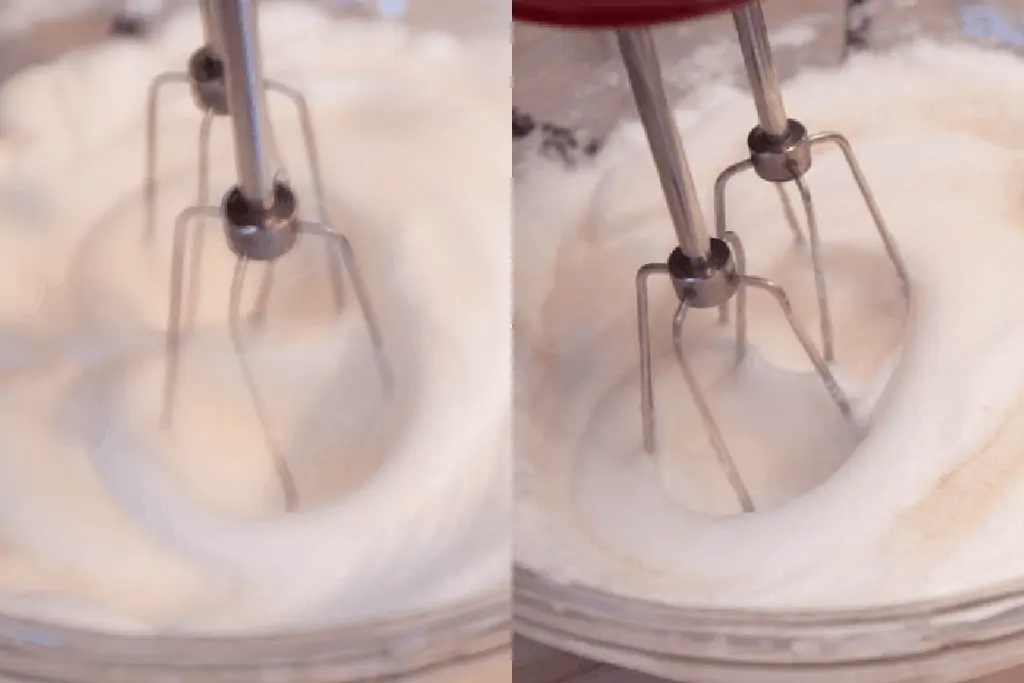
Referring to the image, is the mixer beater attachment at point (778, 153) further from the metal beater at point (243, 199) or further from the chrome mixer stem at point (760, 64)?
the metal beater at point (243, 199)

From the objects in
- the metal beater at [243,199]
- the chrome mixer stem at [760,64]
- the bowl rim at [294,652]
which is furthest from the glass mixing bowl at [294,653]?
the chrome mixer stem at [760,64]

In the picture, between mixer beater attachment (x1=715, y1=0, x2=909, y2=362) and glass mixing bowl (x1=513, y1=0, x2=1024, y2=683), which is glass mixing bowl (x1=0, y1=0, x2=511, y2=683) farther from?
mixer beater attachment (x1=715, y1=0, x2=909, y2=362)

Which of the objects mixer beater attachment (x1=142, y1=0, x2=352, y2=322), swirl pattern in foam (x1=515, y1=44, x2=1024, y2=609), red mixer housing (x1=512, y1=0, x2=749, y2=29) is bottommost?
swirl pattern in foam (x1=515, y1=44, x2=1024, y2=609)

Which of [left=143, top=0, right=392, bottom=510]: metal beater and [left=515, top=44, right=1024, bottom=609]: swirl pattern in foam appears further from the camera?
[left=515, top=44, right=1024, bottom=609]: swirl pattern in foam

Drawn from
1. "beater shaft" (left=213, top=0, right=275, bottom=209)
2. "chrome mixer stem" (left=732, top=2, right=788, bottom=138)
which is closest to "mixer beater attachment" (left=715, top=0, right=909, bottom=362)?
"chrome mixer stem" (left=732, top=2, right=788, bottom=138)

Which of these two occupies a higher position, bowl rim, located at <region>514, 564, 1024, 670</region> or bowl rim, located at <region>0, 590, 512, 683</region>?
bowl rim, located at <region>0, 590, 512, 683</region>

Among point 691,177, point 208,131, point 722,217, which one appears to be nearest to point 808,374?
point 722,217

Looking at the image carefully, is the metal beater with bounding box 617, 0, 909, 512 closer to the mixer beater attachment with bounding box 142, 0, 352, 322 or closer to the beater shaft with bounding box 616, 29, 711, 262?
the beater shaft with bounding box 616, 29, 711, 262

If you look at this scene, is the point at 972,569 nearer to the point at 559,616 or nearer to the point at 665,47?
the point at 559,616
